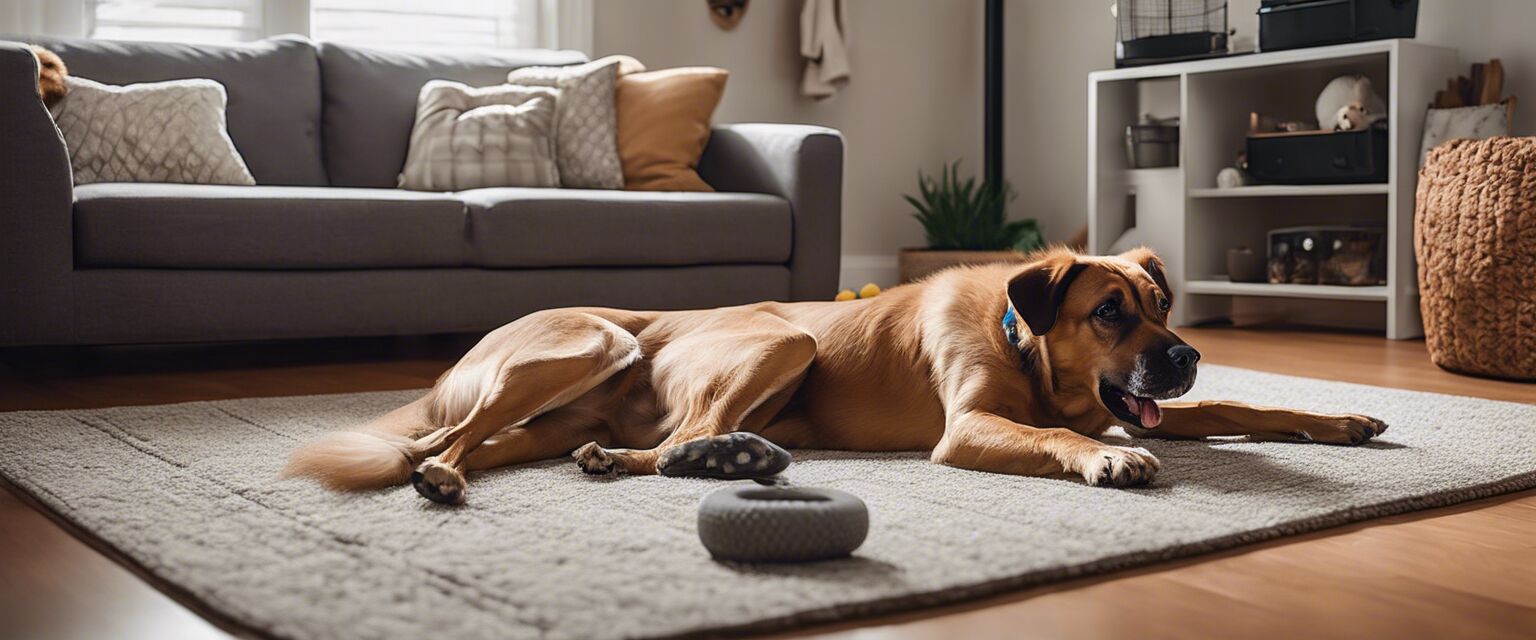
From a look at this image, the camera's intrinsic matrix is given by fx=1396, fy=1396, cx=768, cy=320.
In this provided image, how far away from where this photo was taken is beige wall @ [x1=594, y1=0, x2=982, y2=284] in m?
5.88

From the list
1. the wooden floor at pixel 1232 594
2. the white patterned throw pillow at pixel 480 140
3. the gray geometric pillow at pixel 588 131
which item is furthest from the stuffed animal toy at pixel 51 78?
the wooden floor at pixel 1232 594

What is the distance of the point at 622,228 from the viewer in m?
3.92

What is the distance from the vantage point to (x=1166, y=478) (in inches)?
76.7

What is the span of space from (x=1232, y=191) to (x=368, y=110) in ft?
9.65

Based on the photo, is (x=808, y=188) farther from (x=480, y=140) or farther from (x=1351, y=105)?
(x=1351, y=105)

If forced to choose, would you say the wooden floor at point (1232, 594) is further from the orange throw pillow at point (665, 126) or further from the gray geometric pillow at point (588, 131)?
the orange throw pillow at point (665, 126)

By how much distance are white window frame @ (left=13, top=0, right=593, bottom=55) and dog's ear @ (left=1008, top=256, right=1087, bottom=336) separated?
370 cm

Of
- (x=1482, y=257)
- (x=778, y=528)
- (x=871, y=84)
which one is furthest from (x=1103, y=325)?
(x=871, y=84)

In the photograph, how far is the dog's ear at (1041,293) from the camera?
6.63ft

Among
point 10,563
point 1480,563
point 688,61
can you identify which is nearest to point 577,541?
point 10,563

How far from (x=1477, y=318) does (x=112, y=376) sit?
3348 mm

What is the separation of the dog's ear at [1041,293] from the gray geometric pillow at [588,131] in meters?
2.58

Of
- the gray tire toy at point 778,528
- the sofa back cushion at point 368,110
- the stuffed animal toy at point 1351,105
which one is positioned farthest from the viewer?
the stuffed animal toy at point 1351,105

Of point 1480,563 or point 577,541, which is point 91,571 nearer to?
point 577,541
